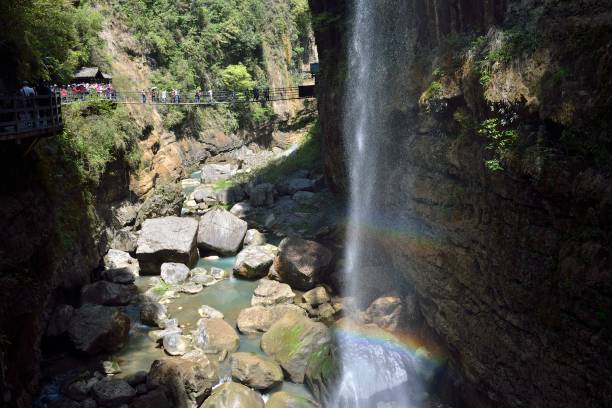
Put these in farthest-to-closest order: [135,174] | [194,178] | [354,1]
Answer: [194,178], [135,174], [354,1]

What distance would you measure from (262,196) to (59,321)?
1425 centimetres

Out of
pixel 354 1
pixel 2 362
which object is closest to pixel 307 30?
pixel 354 1

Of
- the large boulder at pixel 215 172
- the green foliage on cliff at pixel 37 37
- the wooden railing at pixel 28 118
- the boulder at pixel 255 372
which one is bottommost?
the boulder at pixel 255 372

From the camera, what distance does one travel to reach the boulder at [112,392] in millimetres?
10650

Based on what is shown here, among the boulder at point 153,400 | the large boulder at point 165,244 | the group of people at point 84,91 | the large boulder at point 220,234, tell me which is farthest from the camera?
the group of people at point 84,91

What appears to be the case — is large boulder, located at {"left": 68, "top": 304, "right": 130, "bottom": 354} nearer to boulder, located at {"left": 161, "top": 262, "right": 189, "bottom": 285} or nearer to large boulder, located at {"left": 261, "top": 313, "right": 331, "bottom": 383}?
boulder, located at {"left": 161, "top": 262, "right": 189, "bottom": 285}

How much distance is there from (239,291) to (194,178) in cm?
1738

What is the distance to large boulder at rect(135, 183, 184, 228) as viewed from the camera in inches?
873

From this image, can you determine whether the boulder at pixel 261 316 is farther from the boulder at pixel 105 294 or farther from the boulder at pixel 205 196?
the boulder at pixel 205 196

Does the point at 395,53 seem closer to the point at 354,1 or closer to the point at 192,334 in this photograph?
the point at 354,1

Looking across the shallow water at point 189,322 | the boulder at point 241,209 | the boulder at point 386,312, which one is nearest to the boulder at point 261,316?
the shallow water at point 189,322

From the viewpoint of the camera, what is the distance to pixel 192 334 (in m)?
14.2

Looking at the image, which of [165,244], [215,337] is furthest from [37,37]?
[215,337]

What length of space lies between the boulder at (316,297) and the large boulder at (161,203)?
32.8 feet
